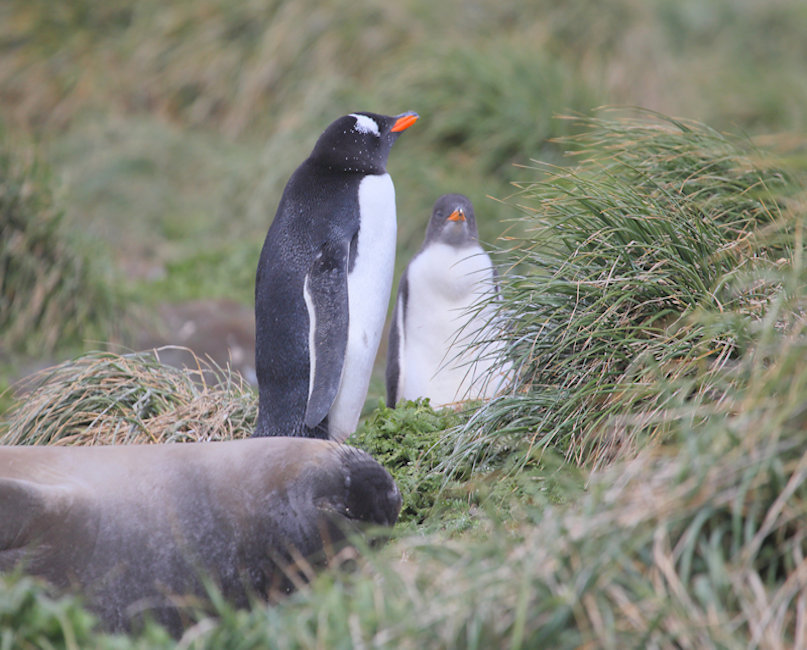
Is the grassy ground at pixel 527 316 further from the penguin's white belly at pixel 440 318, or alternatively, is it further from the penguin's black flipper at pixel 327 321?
the penguin's white belly at pixel 440 318

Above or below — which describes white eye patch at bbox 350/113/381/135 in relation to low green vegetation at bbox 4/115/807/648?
above

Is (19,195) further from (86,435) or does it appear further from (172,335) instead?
(86,435)

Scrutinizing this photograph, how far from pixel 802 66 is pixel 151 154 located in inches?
314

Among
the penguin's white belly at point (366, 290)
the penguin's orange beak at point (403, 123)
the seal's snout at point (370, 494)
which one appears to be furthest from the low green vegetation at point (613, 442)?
the penguin's orange beak at point (403, 123)

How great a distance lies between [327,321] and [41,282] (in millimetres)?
3347

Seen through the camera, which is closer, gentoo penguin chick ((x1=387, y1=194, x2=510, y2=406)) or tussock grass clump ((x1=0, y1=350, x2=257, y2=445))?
tussock grass clump ((x1=0, y1=350, x2=257, y2=445))

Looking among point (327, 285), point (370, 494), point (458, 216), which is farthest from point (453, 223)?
point (370, 494)

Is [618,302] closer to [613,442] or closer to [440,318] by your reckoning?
[613,442]

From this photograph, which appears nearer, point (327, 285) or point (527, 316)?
point (527, 316)

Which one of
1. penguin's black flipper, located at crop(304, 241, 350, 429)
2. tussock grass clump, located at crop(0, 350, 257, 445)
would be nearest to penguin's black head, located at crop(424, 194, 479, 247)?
penguin's black flipper, located at crop(304, 241, 350, 429)

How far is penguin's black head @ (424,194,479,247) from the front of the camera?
15.1ft

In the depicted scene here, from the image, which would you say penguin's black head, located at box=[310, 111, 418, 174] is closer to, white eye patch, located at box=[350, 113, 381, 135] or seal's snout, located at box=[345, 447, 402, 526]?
white eye patch, located at box=[350, 113, 381, 135]

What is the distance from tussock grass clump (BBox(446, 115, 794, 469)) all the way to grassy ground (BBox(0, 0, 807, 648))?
0.02m

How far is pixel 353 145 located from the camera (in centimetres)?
419
